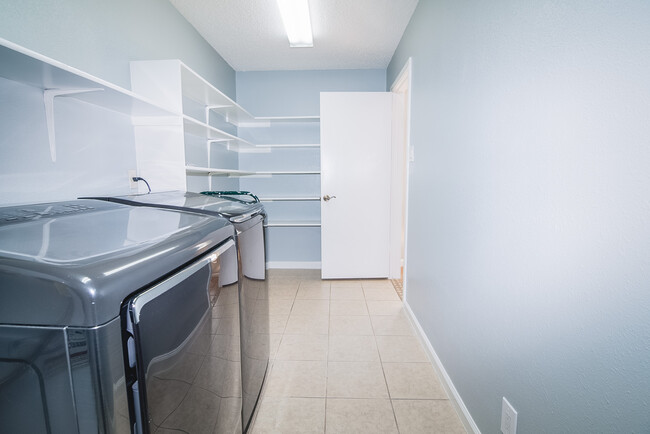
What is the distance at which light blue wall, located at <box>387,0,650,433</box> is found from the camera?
64cm

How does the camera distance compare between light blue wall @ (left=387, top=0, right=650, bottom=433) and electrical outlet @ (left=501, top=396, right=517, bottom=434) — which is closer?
light blue wall @ (left=387, top=0, right=650, bottom=433)

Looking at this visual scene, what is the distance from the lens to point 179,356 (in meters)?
0.72

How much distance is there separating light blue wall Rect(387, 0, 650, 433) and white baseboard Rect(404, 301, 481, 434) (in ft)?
0.17

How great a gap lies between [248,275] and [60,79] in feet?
3.44

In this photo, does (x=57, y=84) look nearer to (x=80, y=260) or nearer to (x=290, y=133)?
(x=80, y=260)

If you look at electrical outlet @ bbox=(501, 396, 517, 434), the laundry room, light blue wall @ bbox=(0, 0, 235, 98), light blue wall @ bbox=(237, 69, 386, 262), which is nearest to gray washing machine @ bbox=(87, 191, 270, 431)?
the laundry room

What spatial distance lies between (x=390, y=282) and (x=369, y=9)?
2660 mm

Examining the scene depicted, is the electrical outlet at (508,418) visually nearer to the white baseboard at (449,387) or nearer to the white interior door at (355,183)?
the white baseboard at (449,387)

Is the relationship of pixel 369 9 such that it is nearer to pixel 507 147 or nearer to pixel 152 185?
pixel 507 147

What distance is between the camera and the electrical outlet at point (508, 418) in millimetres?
1022

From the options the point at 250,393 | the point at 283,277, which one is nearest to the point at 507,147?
the point at 250,393

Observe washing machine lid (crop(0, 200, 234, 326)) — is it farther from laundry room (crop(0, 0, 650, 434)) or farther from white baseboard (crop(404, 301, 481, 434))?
white baseboard (crop(404, 301, 481, 434))

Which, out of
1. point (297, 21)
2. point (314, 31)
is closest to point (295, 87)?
point (314, 31)

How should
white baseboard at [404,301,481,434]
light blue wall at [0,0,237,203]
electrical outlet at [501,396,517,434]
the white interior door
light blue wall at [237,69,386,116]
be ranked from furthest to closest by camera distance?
1. light blue wall at [237,69,386,116]
2. the white interior door
3. white baseboard at [404,301,481,434]
4. light blue wall at [0,0,237,203]
5. electrical outlet at [501,396,517,434]
